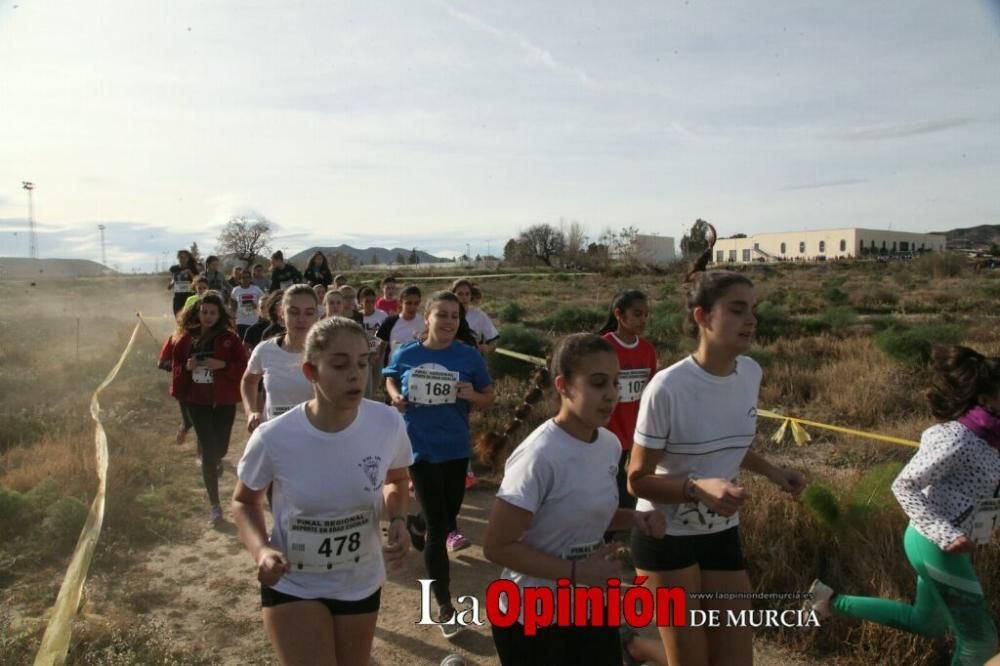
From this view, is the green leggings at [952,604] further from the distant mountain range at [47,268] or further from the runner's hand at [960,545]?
the distant mountain range at [47,268]

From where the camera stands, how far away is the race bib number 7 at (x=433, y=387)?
475 cm

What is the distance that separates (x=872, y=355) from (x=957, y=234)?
16959 centimetres

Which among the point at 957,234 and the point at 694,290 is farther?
the point at 957,234

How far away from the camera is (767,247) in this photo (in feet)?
426

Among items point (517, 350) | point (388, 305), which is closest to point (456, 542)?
point (388, 305)

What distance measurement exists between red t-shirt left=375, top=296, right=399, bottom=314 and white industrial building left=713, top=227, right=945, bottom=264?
110 m

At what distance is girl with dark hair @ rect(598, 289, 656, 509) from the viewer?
5094mm

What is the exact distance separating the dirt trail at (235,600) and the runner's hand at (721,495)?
193 cm

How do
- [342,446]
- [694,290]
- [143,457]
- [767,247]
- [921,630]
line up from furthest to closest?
[767,247] → [143,457] → [921,630] → [694,290] → [342,446]

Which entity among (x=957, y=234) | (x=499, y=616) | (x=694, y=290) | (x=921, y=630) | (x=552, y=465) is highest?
(x=957, y=234)

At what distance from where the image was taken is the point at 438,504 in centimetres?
454

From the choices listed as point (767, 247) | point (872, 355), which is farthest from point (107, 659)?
point (767, 247)

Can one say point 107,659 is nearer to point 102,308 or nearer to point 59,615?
point 59,615

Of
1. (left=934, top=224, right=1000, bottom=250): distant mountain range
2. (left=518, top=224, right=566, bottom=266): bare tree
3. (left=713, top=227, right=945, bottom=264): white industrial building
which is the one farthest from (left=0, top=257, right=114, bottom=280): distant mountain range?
(left=934, top=224, right=1000, bottom=250): distant mountain range
